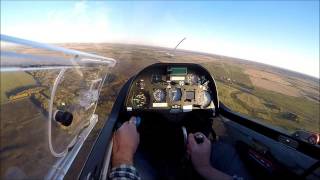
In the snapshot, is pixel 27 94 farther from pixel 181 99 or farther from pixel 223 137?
pixel 181 99

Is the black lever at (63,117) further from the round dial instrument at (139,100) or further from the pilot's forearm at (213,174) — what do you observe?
the round dial instrument at (139,100)

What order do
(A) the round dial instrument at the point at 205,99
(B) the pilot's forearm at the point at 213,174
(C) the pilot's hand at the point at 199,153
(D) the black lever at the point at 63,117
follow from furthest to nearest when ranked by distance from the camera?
(A) the round dial instrument at the point at 205,99 < (C) the pilot's hand at the point at 199,153 < (B) the pilot's forearm at the point at 213,174 < (D) the black lever at the point at 63,117

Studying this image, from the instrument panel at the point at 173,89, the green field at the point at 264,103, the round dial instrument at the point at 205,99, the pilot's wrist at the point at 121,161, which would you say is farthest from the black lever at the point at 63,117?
the green field at the point at 264,103

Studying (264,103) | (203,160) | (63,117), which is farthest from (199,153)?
(264,103)

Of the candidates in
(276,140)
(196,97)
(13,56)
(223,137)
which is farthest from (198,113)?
(13,56)

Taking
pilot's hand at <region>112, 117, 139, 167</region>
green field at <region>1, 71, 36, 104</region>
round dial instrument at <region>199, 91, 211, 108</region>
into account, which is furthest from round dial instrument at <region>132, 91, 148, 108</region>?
green field at <region>1, 71, 36, 104</region>

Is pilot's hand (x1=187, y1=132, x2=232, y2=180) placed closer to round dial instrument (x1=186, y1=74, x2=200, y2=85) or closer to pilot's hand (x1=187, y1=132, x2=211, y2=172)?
pilot's hand (x1=187, y1=132, x2=211, y2=172)
